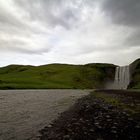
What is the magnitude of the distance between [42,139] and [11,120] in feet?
23.8

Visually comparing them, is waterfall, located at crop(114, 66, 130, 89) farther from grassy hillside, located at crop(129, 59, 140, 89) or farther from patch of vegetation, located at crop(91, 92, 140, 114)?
patch of vegetation, located at crop(91, 92, 140, 114)

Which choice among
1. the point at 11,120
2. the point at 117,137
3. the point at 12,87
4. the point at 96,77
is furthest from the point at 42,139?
the point at 96,77

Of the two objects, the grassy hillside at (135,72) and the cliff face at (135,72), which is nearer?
the grassy hillside at (135,72)

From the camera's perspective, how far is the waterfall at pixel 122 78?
13925 cm

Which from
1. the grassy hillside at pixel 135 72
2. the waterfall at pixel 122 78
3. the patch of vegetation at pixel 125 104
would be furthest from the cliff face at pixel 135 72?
the patch of vegetation at pixel 125 104

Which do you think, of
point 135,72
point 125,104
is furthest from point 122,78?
point 125,104

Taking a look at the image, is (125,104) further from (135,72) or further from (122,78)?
(135,72)

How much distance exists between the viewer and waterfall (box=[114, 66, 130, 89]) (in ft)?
457

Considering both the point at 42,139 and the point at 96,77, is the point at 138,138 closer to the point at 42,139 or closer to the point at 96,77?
the point at 42,139

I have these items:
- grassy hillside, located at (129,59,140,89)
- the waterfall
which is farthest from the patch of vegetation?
the waterfall

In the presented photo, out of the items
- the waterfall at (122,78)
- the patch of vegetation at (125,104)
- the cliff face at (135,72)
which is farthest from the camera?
the waterfall at (122,78)

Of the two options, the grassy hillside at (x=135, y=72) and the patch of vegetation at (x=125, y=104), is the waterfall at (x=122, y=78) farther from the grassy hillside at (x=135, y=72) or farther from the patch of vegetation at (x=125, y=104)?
the patch of vegetation at (x=125, y=104)

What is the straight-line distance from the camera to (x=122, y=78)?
143750 millimetres

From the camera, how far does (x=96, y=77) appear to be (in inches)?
6024
